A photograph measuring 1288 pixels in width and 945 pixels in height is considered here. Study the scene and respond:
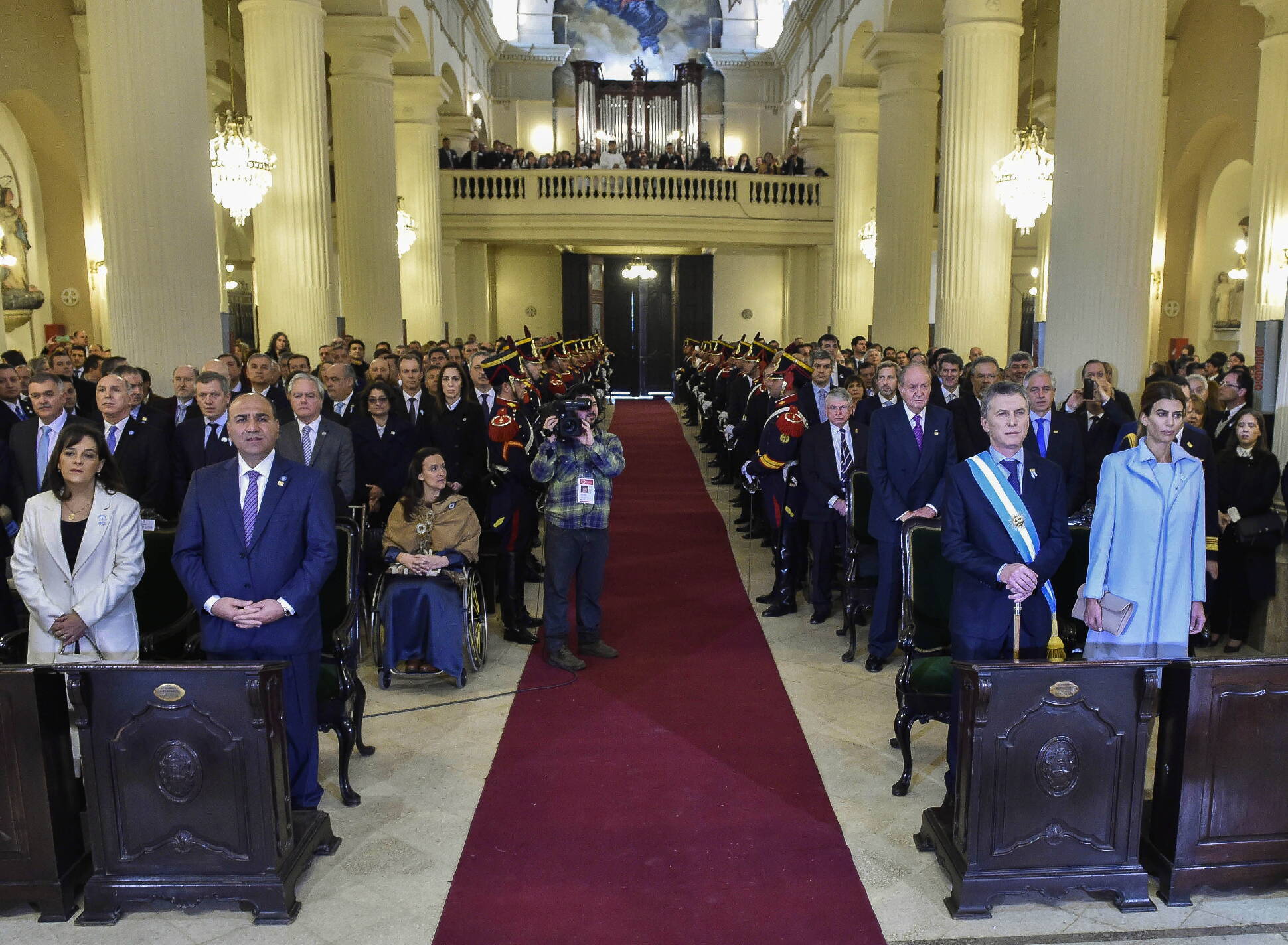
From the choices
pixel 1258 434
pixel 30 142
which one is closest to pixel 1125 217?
Answer: pixel 1258 434

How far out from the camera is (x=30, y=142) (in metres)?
17.4

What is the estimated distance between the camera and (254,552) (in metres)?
4.11

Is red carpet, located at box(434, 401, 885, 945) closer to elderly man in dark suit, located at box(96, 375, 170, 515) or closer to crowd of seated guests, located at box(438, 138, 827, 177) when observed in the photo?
elderly man in dark suit, located at box(96, 375, 170, 515)

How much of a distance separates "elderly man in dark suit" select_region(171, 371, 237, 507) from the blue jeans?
1985 millimetres

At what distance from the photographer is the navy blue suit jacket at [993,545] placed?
4.21 m

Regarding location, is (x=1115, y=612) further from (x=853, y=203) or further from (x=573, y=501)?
(x=853, y=203)

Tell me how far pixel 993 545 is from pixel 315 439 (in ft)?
13.0

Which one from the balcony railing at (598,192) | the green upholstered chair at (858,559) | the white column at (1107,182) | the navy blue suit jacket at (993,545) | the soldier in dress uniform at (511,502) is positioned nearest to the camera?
the navy blue suit jacket at (993,545)

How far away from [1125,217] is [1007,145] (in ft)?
15.1

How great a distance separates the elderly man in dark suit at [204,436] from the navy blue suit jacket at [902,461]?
12.4ft

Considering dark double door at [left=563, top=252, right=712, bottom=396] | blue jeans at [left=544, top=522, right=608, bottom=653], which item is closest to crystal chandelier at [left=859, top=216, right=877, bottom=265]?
dark double door at [left=563, top=252, right=712, bottom=396]

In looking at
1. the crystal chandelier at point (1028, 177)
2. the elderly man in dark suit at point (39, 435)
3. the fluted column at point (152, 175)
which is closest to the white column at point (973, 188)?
the crystal chandelier at point (1028, 177)

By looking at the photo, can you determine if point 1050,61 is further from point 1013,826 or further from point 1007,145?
point 1013,826

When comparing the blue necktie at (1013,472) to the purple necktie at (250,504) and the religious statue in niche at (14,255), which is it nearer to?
the purple necktie at (250,504)
